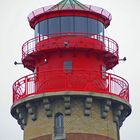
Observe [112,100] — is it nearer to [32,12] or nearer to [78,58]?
[78,58]

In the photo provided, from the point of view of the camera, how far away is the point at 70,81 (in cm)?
4628

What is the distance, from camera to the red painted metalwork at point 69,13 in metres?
47.5

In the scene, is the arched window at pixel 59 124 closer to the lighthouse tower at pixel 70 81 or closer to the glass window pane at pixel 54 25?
the lighthouse tower at pixel 70 81

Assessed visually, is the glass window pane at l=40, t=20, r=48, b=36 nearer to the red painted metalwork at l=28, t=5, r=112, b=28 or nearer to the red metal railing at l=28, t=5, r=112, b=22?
the red painted metalwork at l=28, t=5, r=112, b=28

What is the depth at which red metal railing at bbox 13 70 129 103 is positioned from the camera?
46.2 m

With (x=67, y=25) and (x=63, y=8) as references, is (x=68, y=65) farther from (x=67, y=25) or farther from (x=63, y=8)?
(x=63, y=8)

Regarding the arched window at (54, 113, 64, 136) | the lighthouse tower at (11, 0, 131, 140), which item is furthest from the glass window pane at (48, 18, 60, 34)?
the arched window at (54, 113, 64, 136)

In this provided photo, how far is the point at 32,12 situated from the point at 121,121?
610 cm

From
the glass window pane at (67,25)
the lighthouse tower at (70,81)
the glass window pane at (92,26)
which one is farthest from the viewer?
the glass window pane at (92,26)

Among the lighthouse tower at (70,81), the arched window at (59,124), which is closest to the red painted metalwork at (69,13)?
the lighthouse tower at (70,81)

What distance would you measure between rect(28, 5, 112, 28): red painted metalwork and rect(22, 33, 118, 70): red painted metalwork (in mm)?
907

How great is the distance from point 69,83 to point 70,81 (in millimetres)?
155

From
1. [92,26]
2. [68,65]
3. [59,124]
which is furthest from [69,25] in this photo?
[59,124]

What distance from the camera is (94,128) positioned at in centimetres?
4612
